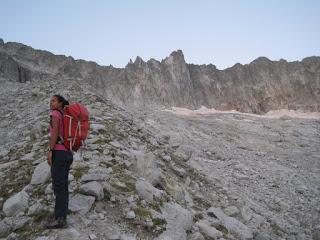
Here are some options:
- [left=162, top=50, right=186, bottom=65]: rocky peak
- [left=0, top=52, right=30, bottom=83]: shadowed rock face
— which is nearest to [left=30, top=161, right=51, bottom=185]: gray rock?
[left=0, top=52, right=30, bottom=83]: shadowed rock face

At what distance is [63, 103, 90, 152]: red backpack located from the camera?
21.3ft

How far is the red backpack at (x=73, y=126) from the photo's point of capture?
255 inches

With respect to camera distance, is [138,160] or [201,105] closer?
[138,160]

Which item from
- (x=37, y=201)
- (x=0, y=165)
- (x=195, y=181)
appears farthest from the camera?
(x=195, y=181)

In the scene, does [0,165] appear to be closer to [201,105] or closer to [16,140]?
[16,140]

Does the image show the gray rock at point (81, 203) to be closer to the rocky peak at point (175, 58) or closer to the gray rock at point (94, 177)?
the gray rock at point (94, 177)

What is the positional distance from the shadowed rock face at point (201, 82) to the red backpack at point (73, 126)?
32.6 meters

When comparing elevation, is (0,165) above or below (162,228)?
above

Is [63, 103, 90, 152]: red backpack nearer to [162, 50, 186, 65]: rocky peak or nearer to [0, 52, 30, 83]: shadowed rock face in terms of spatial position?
[0, 52, 30, 83]: shadowed rock face

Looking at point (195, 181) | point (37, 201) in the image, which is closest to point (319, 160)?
point (195, 181)

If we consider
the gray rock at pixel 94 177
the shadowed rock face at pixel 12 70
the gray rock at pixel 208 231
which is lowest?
the gray rock at pixel 208 231

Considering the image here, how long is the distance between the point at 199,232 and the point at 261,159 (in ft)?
37.8

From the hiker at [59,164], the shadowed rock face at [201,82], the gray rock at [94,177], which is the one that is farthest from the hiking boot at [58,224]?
the shadowed rock face at [201,82]

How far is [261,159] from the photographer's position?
18.5 m
